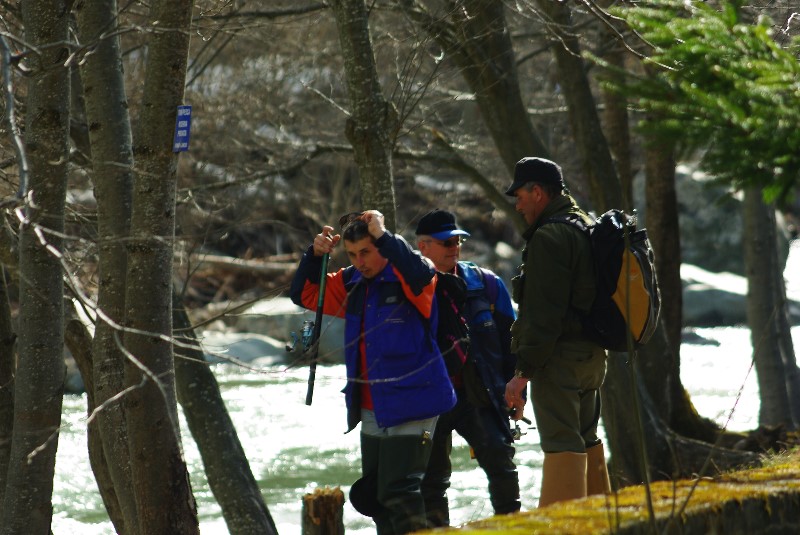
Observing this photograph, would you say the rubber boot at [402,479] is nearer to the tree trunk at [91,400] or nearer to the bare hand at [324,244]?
the bare hand at [324,244]

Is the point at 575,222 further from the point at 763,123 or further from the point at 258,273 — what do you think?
the point at 258,273

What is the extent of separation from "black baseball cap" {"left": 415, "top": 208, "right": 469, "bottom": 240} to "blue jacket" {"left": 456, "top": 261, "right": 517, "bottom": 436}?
0.21 metres

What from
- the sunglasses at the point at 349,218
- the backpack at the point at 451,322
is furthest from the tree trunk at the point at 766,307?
the sunglasses at the point at 349,218

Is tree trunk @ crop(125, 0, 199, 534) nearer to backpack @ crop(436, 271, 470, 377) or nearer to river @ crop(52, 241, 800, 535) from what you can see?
backpack @ crop(436, 271, 470, 377)

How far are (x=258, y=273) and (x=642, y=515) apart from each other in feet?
66.6

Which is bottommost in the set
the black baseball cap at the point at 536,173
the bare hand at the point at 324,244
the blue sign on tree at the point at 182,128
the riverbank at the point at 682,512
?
the riverbank at the point at 682,512

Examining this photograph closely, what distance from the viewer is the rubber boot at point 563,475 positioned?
516cm

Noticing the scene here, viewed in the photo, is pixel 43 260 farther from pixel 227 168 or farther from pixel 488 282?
pixel 227 168

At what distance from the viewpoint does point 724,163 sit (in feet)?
10.8

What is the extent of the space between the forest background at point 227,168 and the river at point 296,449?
114 centimetres

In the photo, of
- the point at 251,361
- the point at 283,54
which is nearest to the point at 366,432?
the point at 283,54

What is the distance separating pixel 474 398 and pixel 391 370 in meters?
0.81

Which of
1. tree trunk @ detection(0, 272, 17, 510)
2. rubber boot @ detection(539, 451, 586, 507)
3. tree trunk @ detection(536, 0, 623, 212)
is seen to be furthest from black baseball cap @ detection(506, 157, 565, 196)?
tree trunk @ detection(536, 0, 623, 212)

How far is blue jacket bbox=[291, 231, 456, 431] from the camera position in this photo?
509cm
